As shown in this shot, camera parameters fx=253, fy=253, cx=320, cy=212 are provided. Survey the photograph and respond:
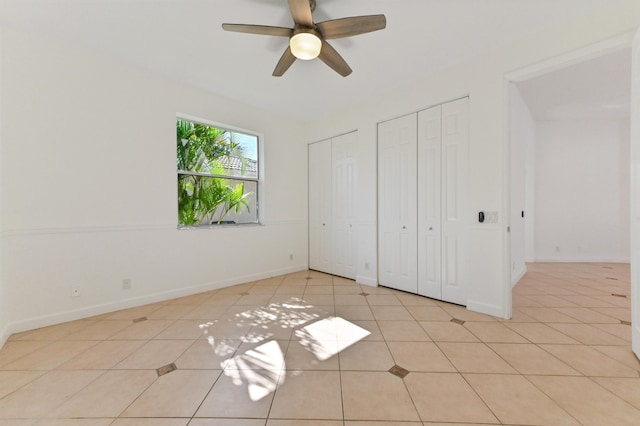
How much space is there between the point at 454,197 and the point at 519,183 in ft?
6.83

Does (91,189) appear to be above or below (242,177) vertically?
below

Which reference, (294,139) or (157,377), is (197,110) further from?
(157,377)

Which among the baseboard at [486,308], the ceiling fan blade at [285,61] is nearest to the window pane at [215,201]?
the ceiling fan blade at [285,61]

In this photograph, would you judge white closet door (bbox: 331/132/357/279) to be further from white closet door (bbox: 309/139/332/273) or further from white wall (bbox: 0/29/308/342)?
white wall (bbox: 0/29/308/342)

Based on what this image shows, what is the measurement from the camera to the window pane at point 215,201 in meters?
3.66

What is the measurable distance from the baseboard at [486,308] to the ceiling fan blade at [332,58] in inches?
114

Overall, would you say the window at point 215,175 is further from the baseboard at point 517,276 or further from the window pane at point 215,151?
the baseboard at point 517,276

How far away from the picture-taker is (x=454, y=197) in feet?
10.1

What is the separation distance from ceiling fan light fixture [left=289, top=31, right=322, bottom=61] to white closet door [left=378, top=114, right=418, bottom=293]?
1.83 meters

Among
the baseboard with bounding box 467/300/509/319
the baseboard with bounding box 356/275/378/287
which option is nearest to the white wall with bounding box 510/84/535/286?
the baseboard with bounding box 467/300/509/319

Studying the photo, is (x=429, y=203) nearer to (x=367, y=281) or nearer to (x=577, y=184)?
(x=367, y=281)

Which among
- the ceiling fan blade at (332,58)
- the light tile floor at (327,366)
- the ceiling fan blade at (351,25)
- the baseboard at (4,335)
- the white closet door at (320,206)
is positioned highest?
the ceiling fan blade at (351,25)

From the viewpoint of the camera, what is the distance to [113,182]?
9.62 feet

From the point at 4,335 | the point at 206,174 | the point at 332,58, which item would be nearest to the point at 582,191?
the point at 332,58
